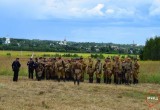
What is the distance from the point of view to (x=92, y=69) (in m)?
37.5

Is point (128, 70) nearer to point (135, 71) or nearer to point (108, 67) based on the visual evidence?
point (135, 71)

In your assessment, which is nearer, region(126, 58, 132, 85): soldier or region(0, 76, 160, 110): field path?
region(0, 76, 160, 110): field path

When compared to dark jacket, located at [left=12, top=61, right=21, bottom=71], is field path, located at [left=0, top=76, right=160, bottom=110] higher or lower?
lower

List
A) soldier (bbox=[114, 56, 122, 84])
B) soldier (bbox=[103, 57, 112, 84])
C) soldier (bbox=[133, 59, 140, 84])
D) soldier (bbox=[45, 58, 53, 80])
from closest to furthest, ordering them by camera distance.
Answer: soldier (bbox=[114, 56, 122, 84]) < soldier (bbox=[103, 57, 112, 84]) < soldier (bbox=[133, 59, 140, 84]) < soldier (bbox=[45, 58, 53, 80])

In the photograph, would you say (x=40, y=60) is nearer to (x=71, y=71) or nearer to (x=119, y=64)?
(x=71, y=71)

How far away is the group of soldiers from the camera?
3684 cm

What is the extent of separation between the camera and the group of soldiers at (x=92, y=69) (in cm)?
3684

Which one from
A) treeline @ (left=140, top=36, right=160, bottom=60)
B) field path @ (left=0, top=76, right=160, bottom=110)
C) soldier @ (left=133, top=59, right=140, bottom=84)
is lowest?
field path @ (left=0, top=76, right=160, bottom=110)

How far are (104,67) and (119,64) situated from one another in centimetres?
123

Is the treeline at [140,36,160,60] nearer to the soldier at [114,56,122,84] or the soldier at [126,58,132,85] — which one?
the soldier at [126,58,132,85]

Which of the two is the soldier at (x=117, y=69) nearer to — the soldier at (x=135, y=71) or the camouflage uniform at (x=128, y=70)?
the camouflage uniform at (x=128, y=70)

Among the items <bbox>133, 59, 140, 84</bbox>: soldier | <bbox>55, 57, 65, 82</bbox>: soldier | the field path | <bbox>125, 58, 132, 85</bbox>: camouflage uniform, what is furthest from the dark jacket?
the field path

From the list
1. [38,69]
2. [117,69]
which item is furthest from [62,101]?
[38,69]

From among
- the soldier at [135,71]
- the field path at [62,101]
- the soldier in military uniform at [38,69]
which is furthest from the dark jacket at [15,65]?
the field path at [62,101]
